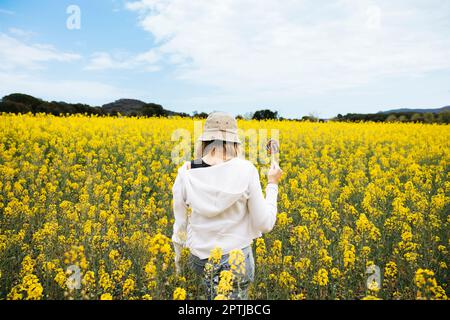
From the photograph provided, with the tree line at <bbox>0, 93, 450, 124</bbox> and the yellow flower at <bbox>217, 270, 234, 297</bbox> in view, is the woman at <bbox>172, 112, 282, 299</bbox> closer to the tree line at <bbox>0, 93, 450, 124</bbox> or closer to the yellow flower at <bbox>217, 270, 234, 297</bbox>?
the yellow flower at <bbox>217, 270, 234, 297</bbox>

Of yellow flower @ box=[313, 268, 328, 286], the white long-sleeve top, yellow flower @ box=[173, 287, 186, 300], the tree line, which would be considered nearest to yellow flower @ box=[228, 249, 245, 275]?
the white long-sleeve top

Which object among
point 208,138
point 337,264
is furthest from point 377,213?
point 208,138

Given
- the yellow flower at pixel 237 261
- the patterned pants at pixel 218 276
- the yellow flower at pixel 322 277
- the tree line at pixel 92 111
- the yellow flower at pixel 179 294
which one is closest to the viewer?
the yellow flower at pixel 179 294

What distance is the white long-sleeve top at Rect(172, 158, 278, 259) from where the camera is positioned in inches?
94.4

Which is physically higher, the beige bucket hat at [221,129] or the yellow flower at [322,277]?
the beige bucket hat at [221,129]

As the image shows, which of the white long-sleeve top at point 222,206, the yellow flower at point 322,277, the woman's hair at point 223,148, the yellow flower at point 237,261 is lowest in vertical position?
the yellow flower at point 322,277

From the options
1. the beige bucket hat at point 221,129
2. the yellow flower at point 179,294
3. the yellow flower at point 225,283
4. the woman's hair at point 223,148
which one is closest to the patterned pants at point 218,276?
the yellow flower at point 225,283

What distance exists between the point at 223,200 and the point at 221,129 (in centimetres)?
45

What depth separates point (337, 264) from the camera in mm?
3865

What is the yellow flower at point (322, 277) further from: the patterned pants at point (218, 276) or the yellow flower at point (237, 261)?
the yellow flower at point (237, 261)

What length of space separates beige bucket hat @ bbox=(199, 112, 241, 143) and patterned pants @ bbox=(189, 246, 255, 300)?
29.5 inches

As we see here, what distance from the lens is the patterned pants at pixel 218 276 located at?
246cm

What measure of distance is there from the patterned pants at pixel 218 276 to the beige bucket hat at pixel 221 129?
75 centimetres
